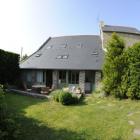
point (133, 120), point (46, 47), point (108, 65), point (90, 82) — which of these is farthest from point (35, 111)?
point (46, 47)

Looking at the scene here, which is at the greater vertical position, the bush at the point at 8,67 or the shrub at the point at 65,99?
the bush at the point at 8,67

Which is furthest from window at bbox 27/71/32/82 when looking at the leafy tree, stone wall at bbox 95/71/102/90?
the leafy tree

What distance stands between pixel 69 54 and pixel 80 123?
51.0 ft

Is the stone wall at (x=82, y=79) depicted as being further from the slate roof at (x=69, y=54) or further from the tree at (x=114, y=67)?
the tree at (x=114, y=67)

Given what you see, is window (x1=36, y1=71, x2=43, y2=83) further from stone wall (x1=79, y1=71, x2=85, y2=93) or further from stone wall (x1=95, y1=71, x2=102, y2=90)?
stone wall (x1=95, y1=71, x2=102, y2=90)

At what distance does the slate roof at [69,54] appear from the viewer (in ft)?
74.9

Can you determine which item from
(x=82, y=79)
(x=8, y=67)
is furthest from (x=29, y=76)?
(x=82, y=79)

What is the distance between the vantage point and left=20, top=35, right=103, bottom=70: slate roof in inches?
899

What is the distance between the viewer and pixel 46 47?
2806 centimetres

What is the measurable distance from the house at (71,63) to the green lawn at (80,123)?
27.2ft

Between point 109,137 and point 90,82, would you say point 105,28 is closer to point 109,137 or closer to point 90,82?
point 90,82

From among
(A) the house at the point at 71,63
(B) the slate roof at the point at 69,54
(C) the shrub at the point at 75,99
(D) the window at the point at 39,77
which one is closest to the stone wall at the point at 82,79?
(A) the house at the point at 71,63

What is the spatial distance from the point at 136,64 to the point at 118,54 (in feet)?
5.96

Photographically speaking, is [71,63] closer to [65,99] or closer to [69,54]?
[69,54]
